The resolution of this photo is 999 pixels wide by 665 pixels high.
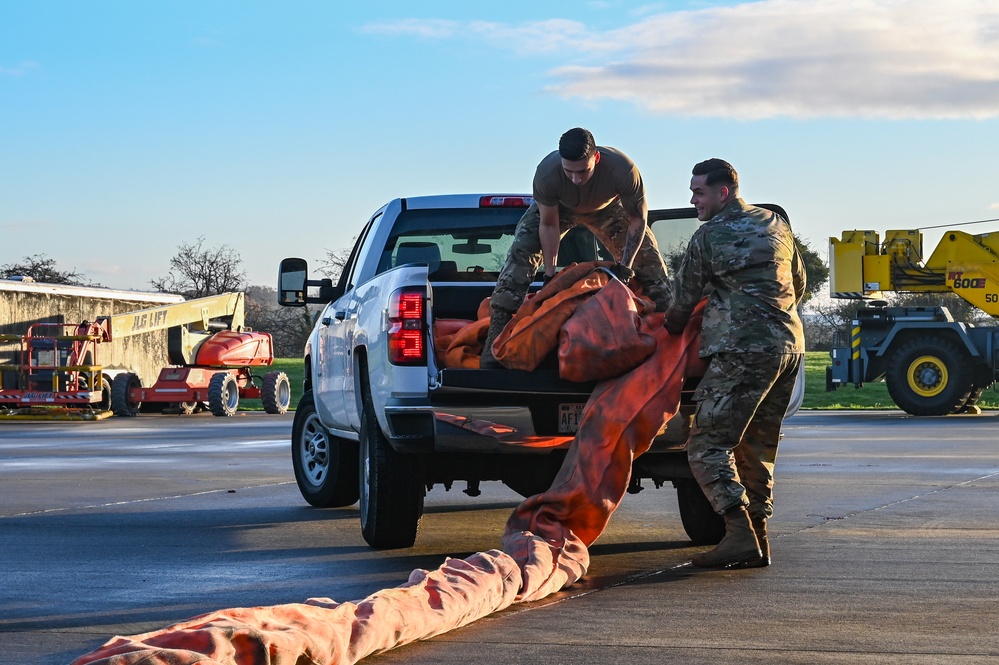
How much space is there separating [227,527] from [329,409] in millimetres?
1041

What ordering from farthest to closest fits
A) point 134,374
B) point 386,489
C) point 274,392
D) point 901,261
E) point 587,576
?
point 274,392 < point 134,374 < point 901,261 < point 386,489 < point 587,576

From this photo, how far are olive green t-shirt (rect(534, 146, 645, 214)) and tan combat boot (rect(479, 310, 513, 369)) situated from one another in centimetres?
73

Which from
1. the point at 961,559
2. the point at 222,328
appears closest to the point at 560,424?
the point at 961,559

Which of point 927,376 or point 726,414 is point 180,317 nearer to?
point 927,376

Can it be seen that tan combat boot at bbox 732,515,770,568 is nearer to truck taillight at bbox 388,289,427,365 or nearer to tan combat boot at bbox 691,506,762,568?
tan combat boot at bbox 691,506,762,568

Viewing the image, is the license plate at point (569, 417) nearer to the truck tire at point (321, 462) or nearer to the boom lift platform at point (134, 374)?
the truck tire at point (321, 462)

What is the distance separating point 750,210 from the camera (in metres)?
7.62

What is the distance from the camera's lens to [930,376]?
26.5 metres

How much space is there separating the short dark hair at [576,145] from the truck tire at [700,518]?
2.03 metres

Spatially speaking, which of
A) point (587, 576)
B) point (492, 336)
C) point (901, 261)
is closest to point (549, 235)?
point (492, 336)

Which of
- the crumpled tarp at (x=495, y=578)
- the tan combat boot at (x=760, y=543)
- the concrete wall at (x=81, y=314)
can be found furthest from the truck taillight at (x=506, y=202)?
the concrete wall at (x=81, y=314)

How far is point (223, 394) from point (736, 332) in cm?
2289

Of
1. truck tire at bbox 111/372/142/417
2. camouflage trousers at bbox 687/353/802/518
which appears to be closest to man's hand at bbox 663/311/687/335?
camouflage trousers at bbox 687/353/802/518

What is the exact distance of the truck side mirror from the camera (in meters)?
10.9
